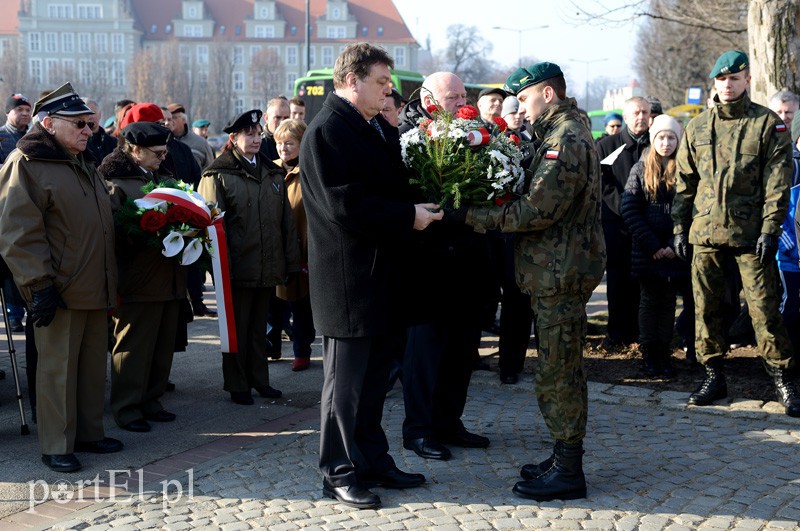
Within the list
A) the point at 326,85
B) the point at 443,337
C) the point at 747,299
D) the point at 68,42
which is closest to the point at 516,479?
the point at 443,337

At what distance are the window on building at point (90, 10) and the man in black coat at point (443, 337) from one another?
383 ft

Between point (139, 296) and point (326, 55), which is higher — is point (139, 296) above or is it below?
below

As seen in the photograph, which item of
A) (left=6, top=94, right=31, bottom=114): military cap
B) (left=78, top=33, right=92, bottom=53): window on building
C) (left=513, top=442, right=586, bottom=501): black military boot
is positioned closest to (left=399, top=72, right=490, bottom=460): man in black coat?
(left=513, top=442, right=586, bottom=501): black military boot

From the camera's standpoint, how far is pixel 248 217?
23.4 feet

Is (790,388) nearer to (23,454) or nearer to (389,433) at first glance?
(389,433)

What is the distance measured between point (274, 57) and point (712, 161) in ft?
337

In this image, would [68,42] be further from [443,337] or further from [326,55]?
[443,337]

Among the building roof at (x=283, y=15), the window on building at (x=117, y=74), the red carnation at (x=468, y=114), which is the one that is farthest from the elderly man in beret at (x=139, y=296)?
the window on building at (x=117, y=74)

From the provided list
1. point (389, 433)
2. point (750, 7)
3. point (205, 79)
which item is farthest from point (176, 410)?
point (205, 79)

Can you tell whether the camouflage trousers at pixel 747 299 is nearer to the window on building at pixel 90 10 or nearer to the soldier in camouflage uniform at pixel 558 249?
the soldier in camouflage uniform at pixel 558 249

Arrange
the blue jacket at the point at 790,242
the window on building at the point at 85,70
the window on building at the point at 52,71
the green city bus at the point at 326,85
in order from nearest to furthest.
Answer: the blue jacket at the point at 790,242 → the green city bus at the point at 326,85 → the window on building at the point at 52,71 → the window on building at the point at 85,70

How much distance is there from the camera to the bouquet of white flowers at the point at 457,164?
5.04 metres

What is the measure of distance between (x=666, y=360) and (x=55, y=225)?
4.88 m

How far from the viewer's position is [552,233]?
16.5ft
